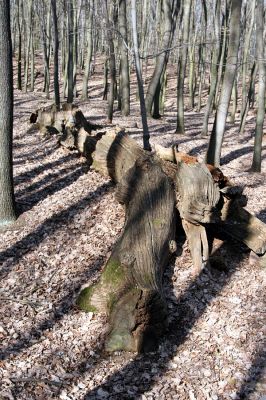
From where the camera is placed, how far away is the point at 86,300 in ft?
18.1

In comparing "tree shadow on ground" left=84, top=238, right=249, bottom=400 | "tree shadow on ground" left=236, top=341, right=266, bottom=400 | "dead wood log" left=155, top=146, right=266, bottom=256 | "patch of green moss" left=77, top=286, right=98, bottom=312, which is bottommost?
"tree shadow on ground" left=236, top=341, right=266, bottom=400

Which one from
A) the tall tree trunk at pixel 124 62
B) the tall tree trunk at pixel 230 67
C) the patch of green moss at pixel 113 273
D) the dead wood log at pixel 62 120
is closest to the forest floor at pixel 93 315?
the patch of green moss at pixel 113 273

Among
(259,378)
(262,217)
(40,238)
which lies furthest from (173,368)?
(262,217)

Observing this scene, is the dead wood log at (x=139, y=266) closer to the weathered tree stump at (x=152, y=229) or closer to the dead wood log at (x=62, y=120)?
the weathered tree stump at (x=152, y=229)

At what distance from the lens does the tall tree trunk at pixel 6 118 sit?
641 centimetres

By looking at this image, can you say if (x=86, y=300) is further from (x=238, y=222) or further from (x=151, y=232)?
(x=238, y=222)

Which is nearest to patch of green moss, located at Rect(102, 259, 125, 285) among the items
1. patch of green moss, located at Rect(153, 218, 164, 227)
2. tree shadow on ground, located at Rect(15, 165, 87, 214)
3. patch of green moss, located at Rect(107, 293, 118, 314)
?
patch of green moss, located at Rect(107, 293, 118, 314)

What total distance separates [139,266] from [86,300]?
0.89m

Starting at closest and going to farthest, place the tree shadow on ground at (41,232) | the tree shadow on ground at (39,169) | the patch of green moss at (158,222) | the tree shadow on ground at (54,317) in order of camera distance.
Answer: the tree shadow on ground at (54,317) → the patch of green moss at (158,222) → the tree shadow on ground at (41,232) → the tree shadow on ground at (39,169)

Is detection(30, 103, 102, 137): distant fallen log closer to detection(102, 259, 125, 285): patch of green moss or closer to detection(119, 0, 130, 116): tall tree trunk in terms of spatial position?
detection(119, 0, 130, 116): tall tree trunk

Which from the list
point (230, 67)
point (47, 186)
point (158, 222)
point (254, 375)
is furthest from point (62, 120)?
point (254, 375)

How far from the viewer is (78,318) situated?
5.39 metres

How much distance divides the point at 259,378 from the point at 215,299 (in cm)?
143

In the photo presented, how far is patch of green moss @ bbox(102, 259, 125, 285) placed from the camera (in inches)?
212
